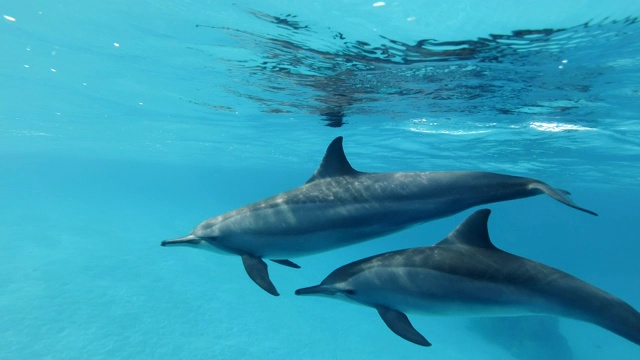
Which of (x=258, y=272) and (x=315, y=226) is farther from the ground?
(x=315, y=226)

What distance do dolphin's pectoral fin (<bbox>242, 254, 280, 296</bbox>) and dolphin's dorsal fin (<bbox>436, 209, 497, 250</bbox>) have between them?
2759mm

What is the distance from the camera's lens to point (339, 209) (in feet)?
21.4

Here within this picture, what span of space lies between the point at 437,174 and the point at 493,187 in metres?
0.80

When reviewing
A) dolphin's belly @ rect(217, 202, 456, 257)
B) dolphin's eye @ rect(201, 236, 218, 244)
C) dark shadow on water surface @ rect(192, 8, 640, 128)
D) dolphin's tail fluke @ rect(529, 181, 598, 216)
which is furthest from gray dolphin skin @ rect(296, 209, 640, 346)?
dark shadow on water surface @ rect(192, 8, 640, 128)

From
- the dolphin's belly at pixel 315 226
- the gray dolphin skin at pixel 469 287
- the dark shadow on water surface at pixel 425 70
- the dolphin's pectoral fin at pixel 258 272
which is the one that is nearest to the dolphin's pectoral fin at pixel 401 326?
the gray dolphin skin at pixel 469 287

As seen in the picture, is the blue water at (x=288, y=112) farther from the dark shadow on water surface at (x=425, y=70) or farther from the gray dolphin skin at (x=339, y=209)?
the gray dolphin skin at (x=339, y=209)

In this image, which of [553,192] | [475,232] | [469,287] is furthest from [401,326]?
[553,192]

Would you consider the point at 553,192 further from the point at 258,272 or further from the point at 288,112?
the point at 288,112

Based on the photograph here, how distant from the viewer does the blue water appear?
9273mm

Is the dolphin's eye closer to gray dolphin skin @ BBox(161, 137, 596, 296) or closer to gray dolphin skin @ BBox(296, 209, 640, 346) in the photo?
gray dolphin skin @ BBox(161, 137, 596, 296)

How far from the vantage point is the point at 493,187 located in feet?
19.3

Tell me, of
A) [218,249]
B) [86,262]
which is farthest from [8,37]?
[86,262]

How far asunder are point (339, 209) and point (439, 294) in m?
1.96

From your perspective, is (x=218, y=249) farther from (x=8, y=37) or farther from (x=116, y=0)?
(x=8, y=37)
